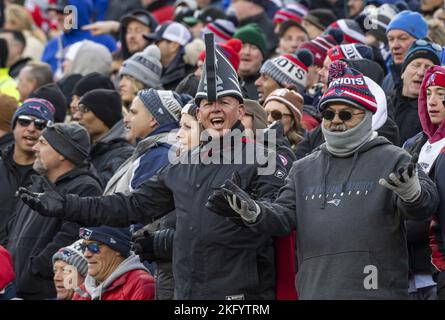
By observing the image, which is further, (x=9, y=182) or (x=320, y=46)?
(x=320, y=46)

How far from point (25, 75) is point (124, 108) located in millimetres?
2266

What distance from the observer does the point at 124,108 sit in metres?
12.8

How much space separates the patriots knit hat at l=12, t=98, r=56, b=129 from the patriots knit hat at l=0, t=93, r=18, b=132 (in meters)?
0.71

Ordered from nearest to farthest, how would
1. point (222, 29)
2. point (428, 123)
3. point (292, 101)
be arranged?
point (428, 123)
point (292, 101)
point (222, 29)

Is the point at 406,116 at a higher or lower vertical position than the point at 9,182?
higher

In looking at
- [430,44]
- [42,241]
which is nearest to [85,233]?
[42,241]

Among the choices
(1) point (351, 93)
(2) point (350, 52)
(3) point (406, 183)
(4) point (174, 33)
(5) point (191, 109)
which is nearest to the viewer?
A: (3) point (406, 183)

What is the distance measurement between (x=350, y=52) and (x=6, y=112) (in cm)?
352

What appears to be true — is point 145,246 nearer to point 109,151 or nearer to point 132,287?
point 132,287

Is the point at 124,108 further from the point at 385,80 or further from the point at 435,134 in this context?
the point at 435,134

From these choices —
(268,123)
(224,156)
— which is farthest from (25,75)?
(224,156)

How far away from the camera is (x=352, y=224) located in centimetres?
752

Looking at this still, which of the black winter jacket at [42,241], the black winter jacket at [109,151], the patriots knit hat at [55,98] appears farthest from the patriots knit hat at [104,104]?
the black winter jacket at [42,241]

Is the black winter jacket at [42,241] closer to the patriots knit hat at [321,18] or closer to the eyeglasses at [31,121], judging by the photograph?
the eyeglasses at [31,121]
